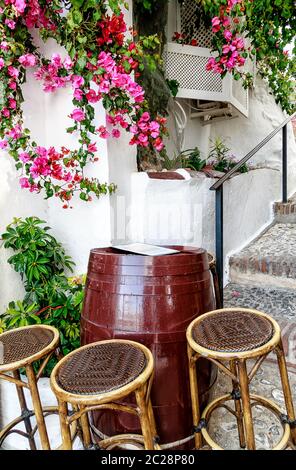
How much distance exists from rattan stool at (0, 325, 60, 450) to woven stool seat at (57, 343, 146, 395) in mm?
162

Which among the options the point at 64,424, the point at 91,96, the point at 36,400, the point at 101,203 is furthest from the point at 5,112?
the point at 64,424

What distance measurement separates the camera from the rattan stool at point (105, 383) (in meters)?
0.85

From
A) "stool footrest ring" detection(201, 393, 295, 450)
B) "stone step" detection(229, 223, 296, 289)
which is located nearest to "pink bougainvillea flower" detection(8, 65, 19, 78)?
"stool footrest ring" detection(201, 393, 295, 450)

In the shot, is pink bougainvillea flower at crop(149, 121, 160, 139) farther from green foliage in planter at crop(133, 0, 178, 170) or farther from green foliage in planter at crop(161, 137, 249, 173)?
green foliage in planter at crop(161, 137, 249, 173)

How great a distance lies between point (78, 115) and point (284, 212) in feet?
8.70

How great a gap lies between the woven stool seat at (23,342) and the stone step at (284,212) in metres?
3.02

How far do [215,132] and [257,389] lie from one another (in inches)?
112

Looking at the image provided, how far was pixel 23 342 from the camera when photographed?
3.96 feet

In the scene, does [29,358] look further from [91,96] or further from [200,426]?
[91,96]

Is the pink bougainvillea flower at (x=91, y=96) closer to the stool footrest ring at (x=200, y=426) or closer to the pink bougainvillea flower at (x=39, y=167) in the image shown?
the pink bougainvillea flower at (x=39, y=167)

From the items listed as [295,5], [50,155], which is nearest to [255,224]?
[295,5]

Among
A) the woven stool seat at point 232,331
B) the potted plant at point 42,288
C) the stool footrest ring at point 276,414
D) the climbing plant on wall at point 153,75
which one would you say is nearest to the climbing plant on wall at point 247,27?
the climbing plant on wall at point 153,75

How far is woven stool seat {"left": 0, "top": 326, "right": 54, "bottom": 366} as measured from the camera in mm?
1118
